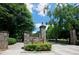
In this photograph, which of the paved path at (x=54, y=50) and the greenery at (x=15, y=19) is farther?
the greenery at (x=15, y=19)

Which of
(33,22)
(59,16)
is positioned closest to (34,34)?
(33,22)

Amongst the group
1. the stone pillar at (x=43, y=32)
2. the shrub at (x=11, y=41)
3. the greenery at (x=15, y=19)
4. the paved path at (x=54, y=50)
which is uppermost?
the greenery at (x=15, y=19)

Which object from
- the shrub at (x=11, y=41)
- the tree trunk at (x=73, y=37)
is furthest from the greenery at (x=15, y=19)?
the tree trunk at (x=73, y=37)

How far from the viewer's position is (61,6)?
24.8 ft

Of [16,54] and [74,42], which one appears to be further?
[74,42]

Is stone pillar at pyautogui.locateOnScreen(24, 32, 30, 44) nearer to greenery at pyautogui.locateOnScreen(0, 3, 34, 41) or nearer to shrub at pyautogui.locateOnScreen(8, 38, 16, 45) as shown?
greenery at pyautogui.locateOnScreen(0, 3, 34, 41)

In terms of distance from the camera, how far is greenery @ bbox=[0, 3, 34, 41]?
7504 millimetres

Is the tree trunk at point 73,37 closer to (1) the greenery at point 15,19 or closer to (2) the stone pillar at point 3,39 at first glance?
(1) the greenery at point 15,19

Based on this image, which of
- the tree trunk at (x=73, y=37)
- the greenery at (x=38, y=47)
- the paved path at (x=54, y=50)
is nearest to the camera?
the paved path at (x=54, y=50)

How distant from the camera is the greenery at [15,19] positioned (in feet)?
24.6

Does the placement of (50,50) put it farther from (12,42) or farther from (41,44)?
(12,42)

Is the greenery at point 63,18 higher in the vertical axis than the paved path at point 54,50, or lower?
higher

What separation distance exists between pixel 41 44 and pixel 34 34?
12.0 inches
